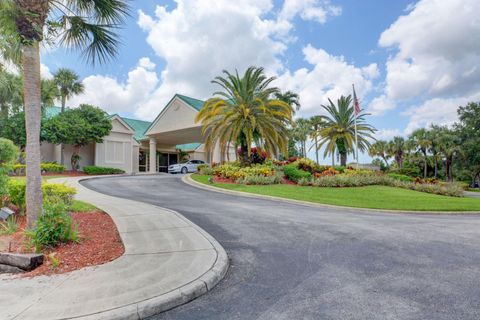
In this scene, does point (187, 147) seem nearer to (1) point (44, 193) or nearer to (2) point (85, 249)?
(1) point (44, 193)

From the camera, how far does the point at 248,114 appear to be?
18078mm

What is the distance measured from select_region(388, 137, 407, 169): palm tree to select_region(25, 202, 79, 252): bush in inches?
2132

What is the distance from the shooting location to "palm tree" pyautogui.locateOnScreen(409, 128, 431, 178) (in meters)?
42.8

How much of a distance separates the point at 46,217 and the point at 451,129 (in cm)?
4898

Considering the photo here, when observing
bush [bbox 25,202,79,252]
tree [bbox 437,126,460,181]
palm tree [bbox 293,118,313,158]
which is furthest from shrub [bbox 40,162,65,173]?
tree [bbox 437,126,460,181]

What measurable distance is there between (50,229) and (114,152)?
2398 cm

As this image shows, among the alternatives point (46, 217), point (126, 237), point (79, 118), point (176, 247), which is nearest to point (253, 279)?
point (176, 247)

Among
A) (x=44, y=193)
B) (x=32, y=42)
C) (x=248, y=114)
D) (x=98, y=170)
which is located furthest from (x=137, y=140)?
(x=32, y=42)

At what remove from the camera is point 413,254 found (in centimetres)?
500


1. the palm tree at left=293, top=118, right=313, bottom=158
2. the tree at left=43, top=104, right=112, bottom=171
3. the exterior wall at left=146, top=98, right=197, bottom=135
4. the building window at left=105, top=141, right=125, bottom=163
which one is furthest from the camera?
the palm tree at left=293, top=118, right=313, bottom=158

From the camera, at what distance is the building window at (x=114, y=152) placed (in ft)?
87.6

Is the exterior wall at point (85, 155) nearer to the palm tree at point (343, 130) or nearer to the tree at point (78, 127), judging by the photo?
the tree at point (78, 127)

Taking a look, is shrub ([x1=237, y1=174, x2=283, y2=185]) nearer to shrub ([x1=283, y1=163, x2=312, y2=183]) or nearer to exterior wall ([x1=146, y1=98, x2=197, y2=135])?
shrub ([x1=283, y1=163, x2=312, y2=183])

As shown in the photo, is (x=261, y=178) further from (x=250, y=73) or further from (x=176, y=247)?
(x=176, y=247)
